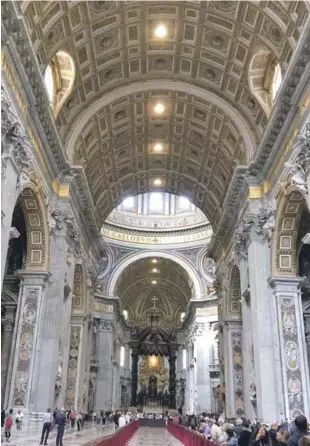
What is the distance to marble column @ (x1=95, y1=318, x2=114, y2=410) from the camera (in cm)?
3408

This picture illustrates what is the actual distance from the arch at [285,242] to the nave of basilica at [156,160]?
45 millimetres

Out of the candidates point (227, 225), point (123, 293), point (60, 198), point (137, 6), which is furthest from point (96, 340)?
point (137, 6)

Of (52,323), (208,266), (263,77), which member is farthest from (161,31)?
(208,266)

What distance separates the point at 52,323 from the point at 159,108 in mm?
9809

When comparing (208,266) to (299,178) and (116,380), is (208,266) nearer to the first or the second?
(116,380)

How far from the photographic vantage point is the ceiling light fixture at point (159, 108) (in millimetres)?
19367

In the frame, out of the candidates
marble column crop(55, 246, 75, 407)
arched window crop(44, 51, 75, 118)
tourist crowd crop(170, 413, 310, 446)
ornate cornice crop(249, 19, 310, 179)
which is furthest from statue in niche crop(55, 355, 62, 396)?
ornate cornice crop(249, 19, 310, 179)

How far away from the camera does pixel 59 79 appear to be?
16.1 meters

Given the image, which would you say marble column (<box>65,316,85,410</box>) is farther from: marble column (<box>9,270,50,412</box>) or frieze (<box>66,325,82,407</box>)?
marble column (<box>9,270,50,412</box>)

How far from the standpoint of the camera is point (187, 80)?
18125 mm

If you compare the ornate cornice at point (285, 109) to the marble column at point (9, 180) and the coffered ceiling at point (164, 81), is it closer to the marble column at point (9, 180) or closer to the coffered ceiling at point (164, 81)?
the coffered ceiling at point (164, 81)

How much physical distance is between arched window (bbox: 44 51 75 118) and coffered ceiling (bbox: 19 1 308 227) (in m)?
0.36

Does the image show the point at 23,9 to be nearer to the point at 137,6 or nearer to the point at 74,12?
the point at 74,12

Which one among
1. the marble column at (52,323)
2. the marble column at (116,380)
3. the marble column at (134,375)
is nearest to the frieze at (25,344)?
the marble column at (52,323)
